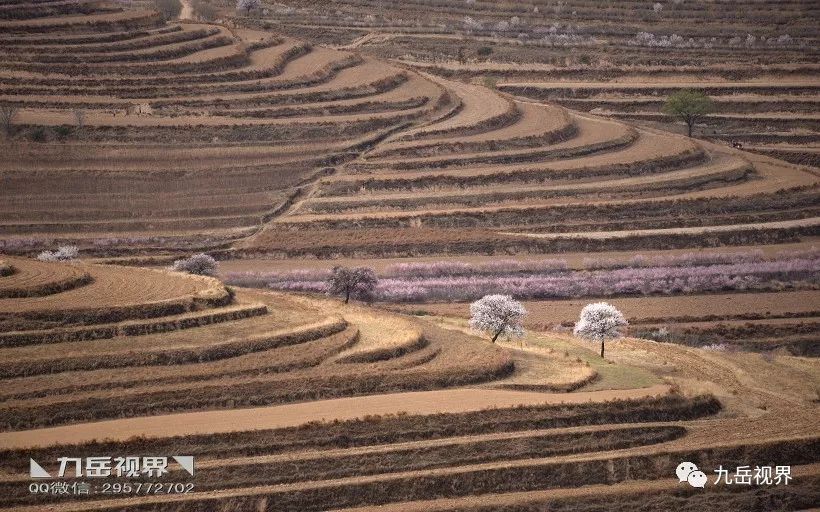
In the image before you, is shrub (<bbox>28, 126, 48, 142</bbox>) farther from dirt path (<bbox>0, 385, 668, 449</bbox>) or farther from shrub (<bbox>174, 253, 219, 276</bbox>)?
dirt path (<bbox>0, 385, 668, 449</bbox>)

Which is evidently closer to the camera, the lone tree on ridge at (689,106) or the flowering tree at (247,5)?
the lone tree on ridge at (689,106)

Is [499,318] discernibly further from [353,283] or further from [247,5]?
[247,5]

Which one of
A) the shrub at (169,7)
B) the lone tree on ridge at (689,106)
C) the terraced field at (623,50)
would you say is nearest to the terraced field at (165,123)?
the terraced field at (623,50)

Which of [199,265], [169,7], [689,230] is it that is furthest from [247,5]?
[199,265]

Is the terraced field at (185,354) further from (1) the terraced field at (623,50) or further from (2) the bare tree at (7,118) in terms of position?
(1) the terraced field at (623,50)

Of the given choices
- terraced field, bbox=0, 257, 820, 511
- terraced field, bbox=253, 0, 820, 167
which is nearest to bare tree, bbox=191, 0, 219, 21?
terraced field, bbox=253, 0, 820, 167

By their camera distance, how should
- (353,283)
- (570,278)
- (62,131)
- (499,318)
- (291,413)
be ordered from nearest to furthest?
(291,413) → (499,318) → (353,283) → (570,278) → (62,131)
